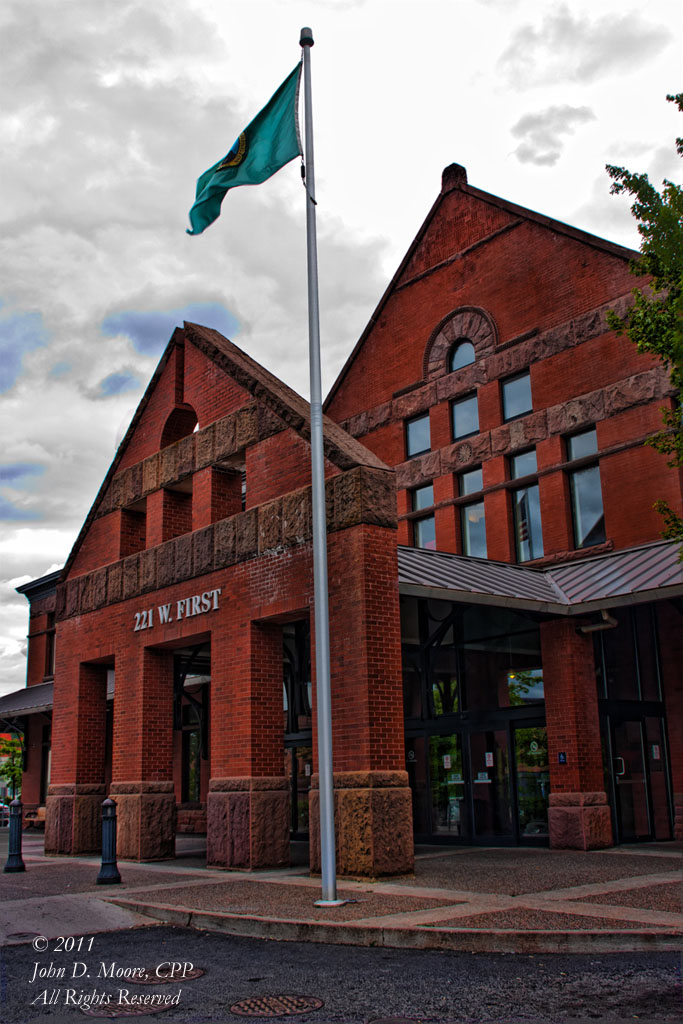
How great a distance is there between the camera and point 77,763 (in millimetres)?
19406

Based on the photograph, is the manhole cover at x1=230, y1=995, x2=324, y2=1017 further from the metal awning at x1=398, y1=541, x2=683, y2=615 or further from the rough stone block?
the rough stone block

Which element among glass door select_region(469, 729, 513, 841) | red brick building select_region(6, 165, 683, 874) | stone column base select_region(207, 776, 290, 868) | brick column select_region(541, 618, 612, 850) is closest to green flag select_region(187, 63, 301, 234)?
red brick building select_region(6, 165, 683, 874)

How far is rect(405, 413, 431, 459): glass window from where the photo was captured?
977 inches

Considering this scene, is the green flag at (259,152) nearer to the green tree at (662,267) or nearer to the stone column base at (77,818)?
the green tree at (662,267)

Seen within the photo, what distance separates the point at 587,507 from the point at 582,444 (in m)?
1.41

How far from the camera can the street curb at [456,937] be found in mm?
7566

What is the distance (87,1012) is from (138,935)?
3238 millimetres

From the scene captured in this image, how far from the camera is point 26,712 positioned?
104 ft

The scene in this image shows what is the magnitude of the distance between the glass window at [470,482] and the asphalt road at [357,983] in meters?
15.8

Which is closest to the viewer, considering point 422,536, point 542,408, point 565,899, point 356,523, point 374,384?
point 565,899

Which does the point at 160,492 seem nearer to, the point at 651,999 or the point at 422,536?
Result: the point at 422,536

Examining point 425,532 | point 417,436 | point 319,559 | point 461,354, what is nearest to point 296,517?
point 319,559

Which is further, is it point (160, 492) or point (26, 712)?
point (26, 712)

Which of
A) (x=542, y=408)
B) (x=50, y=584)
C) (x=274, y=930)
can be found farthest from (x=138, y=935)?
(x=50, y=584)
